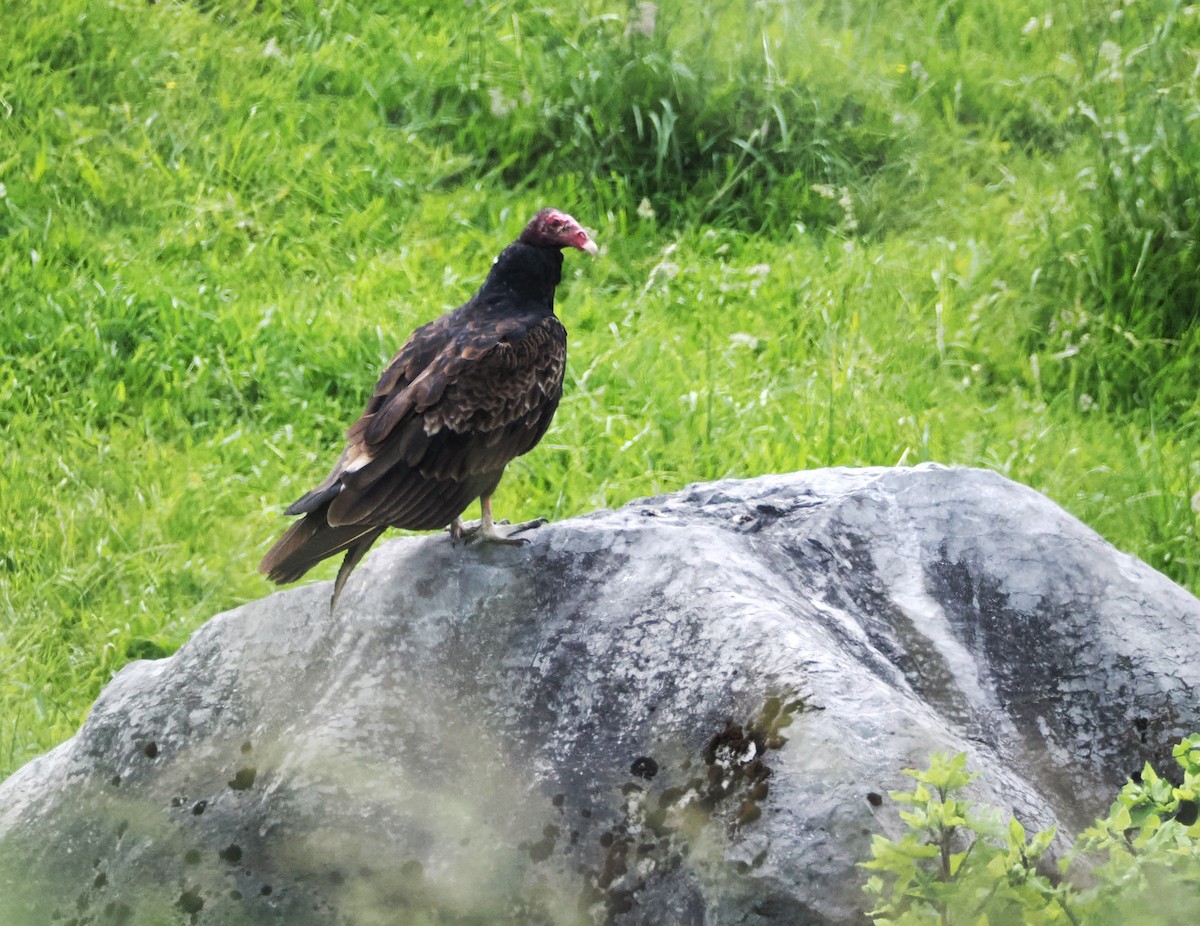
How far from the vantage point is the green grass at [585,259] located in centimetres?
470

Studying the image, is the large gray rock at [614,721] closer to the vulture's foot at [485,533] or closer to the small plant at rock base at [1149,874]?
the vulture's foot at [485,533]

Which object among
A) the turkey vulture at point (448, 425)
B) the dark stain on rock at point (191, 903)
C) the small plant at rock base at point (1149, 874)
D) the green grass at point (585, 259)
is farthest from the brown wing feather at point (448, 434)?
the small plant at rock base at point (1149, 874)

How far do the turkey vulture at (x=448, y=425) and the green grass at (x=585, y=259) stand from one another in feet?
3.61

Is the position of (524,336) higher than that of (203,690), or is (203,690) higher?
(524,336)

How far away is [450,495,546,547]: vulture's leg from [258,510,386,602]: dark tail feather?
0.21m

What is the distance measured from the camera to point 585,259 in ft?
19.6

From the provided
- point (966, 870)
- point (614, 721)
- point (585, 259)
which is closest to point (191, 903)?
point (614, 721)

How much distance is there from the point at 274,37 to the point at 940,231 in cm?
336

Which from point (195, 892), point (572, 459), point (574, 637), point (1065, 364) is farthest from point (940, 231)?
point (195, 892)

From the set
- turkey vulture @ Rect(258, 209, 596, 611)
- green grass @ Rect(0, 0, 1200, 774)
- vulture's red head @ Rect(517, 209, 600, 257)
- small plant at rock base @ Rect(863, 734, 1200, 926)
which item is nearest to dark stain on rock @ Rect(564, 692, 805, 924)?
small plant at rock base @ Rect(863, 734, 1200, 926)

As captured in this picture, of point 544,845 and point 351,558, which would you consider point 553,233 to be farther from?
point 544,845

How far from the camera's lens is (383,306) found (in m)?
5.54

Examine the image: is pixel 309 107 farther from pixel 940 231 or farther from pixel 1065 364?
pixel 1065 364

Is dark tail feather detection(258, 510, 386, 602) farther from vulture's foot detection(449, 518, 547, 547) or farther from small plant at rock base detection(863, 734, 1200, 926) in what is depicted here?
small plant at rock base detection(863, 734, 1200, 926)
